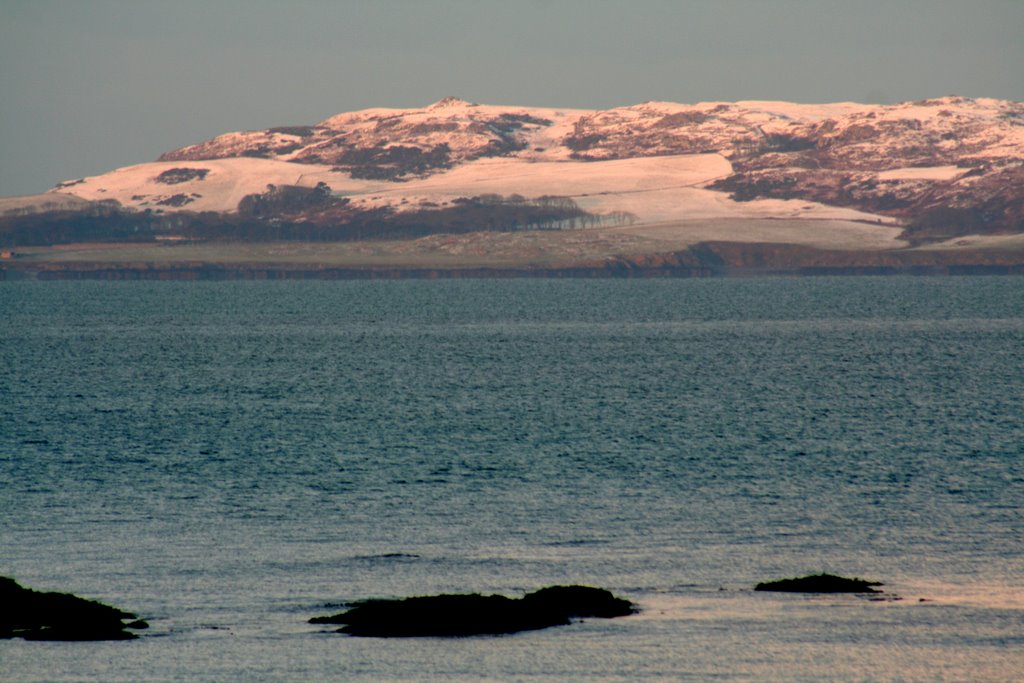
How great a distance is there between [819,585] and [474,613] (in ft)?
27.2

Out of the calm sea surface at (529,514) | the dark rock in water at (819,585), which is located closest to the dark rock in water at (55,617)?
the calm sea surface at (529,514)

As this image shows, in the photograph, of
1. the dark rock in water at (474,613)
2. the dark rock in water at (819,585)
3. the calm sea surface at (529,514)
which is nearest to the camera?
the calm sea surface at (529,514)

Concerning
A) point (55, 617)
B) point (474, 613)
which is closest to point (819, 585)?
point (474, 613)

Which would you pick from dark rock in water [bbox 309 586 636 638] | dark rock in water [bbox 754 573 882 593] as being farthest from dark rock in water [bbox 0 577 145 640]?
dark rock in water [bbox 754 573 882 593]

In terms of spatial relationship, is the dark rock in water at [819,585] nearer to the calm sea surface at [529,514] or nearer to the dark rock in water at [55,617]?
the calm sea surface at [529,514]

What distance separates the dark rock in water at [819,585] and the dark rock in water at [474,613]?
3.87 m

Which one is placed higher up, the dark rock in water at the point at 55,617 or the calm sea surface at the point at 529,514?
the dark rock in water at the point at 55,617

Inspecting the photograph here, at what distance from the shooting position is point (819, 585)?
107 ft

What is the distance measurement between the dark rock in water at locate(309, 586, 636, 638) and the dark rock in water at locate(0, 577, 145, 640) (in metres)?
4.20

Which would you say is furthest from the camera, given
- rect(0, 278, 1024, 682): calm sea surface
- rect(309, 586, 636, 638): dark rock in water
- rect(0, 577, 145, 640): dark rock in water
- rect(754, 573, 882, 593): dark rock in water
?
rect(754, 573, 882, 593): dark rock in water

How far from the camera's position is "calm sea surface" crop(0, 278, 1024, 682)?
27734 millimetres

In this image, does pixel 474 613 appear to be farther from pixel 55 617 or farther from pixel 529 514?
pixel 529 514

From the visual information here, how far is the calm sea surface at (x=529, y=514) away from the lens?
27734 millimetres

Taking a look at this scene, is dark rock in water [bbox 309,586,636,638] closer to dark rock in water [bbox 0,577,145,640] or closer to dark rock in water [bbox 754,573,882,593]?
dark rock in water [bbox 754,573,882,593]
